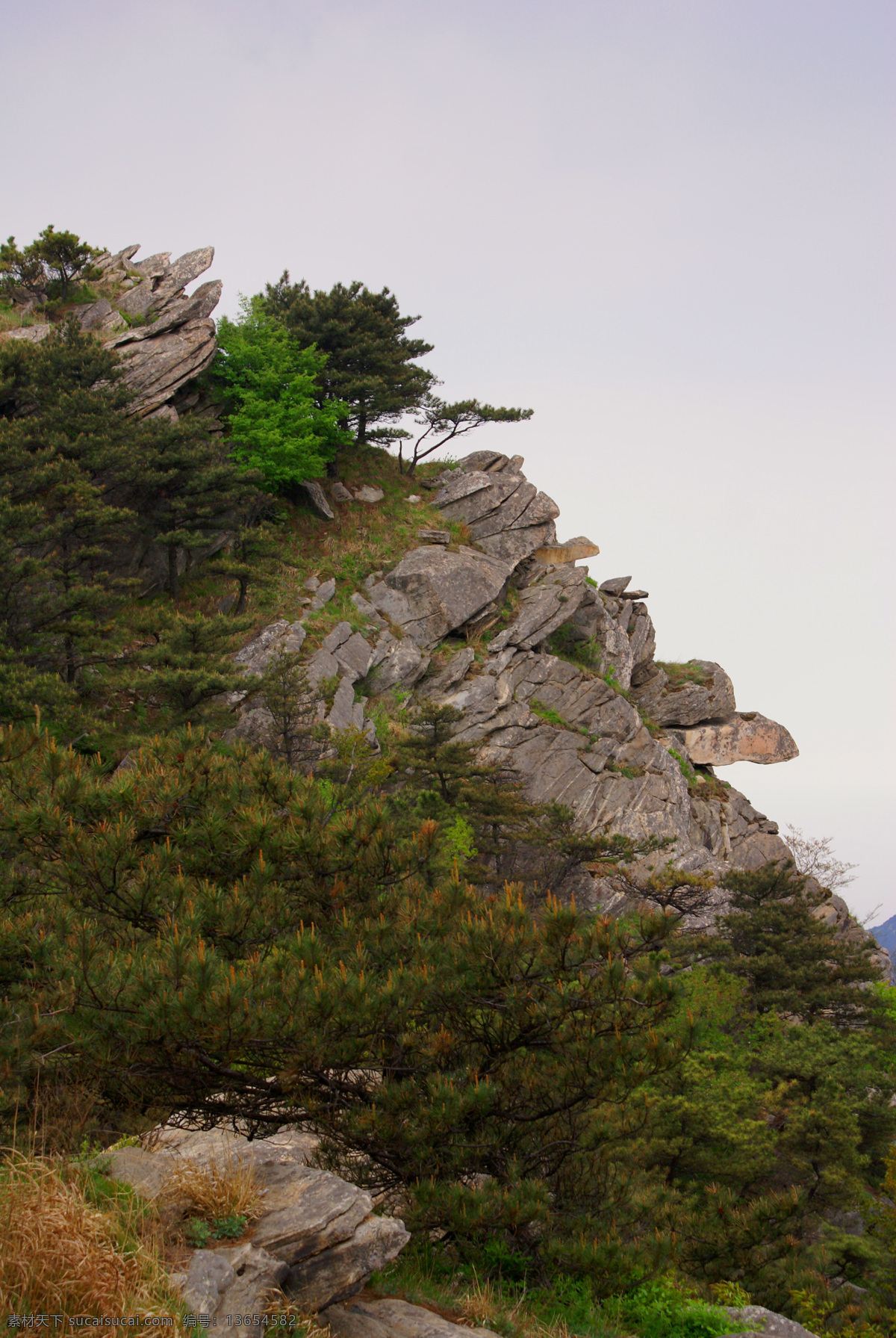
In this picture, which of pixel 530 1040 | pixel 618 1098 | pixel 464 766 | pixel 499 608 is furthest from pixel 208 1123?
pixel 499 608

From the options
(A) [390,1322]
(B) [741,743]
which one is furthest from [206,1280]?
(B) [741,743]

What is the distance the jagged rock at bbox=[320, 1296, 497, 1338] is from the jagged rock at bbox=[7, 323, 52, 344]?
29917mm

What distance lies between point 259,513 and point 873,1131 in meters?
25.3

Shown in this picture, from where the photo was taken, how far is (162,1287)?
3674mm

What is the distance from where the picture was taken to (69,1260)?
140 inches

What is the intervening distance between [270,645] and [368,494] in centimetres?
1163

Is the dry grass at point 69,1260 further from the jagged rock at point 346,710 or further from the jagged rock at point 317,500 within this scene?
the jagged rock at point 317,500

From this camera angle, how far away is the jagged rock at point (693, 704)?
Result: 3672 centimetres

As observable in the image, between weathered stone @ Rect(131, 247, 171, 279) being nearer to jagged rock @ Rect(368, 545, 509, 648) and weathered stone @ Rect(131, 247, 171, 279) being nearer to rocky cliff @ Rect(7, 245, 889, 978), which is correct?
rocky cliff @ Rect(7, 245, 889, 978)

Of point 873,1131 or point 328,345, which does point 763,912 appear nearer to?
point 873,1131

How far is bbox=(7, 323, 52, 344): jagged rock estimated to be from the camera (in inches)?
1070

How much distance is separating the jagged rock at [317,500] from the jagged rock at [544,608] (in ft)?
27.8

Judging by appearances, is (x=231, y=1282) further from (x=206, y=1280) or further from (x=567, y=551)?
(x=567, y=551)

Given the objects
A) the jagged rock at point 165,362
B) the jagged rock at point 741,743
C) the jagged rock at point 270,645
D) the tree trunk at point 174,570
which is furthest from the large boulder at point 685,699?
the jagged rock at point 165,362
